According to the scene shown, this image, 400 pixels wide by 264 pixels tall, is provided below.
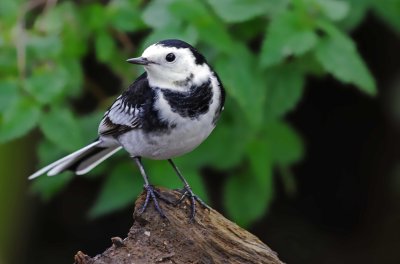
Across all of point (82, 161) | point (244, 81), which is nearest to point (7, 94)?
point (82, 161)

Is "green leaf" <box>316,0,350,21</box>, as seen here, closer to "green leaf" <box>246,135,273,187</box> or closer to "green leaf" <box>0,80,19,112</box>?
A: "green leaf" <box>246,135,273,187</box>

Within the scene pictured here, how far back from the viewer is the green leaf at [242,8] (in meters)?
4.47

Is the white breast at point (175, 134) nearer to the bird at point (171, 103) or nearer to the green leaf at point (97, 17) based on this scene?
the bird at point (171, 103)

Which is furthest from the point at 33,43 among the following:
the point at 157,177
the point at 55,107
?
the point at 157,177

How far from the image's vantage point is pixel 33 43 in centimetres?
477

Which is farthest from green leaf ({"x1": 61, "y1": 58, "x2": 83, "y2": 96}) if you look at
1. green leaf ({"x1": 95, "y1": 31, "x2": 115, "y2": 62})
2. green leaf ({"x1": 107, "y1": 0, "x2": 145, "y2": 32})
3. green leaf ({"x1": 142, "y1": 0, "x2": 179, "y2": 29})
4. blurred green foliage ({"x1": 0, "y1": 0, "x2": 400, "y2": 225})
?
green leaf ({"x1": 142, "y1": 0, "x2": 179, "y2": 29})

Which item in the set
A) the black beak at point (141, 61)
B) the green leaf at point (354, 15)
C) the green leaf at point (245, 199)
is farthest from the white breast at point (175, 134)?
the green leaf at point (354, 15)

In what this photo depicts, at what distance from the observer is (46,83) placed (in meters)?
4.58

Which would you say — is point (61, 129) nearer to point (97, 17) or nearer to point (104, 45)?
point (104, 45)

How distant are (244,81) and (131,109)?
1071mm

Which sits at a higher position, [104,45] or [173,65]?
[104,45]

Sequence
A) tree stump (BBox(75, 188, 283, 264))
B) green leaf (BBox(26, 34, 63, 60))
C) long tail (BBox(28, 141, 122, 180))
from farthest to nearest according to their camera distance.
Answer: green leaf (BBox(26, 34, 63, 60))
long tail (BBox(28, 141, 122, 180))
tree stump (BBox(75, 188, 283, 264))

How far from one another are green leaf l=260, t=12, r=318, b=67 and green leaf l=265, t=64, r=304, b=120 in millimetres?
305

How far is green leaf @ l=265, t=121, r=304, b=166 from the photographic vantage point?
5250 millimetres
